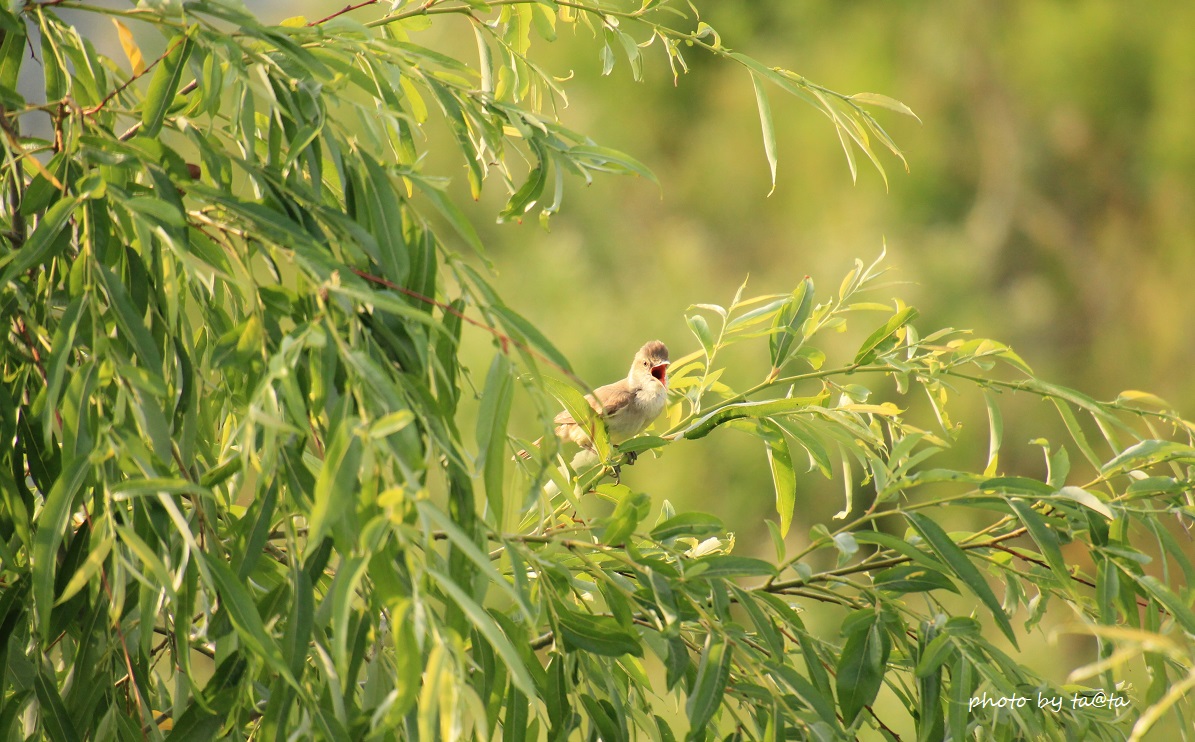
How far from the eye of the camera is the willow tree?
3.48 ft

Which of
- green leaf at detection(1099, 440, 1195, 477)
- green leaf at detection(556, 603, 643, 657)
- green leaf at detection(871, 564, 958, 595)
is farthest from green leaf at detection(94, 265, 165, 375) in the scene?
green leaf at detection(1099, 440, 1195, 477)

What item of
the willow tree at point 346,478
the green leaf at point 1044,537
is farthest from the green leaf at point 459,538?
the green leaf at point 1044,537

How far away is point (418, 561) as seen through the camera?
3.28 feet

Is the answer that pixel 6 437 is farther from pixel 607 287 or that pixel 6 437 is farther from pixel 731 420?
pixel 607 287

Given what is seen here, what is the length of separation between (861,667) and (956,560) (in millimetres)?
197

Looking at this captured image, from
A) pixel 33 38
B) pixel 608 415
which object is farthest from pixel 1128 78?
pixel 33 38

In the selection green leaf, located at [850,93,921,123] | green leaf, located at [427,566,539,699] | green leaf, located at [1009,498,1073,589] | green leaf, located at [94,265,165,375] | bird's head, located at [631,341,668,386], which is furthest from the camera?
bird's head, located at [631,341,668,386]

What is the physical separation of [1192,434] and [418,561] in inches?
48.7

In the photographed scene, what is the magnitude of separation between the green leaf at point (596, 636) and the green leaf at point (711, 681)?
9 centimetres

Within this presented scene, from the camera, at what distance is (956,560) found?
1541mm

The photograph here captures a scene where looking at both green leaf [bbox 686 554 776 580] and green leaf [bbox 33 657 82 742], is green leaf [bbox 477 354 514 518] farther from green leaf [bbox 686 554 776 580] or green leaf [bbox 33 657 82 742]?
green leaf [bbox 33 657 82 742]

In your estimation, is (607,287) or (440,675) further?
(607,287)

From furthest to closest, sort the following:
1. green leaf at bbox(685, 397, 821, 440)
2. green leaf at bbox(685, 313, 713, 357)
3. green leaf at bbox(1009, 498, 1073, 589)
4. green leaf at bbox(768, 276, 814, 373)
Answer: green leaf at bbox(685, 313, 713, 357)
green leaf at bbox(768, 276, 814, 373)
green leaf at bbox(685, 397, 821, 440)
green leaf at bbox(1009, 498, 1073, 589)

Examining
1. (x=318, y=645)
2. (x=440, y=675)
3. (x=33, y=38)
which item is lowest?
(x=318, y=645)
